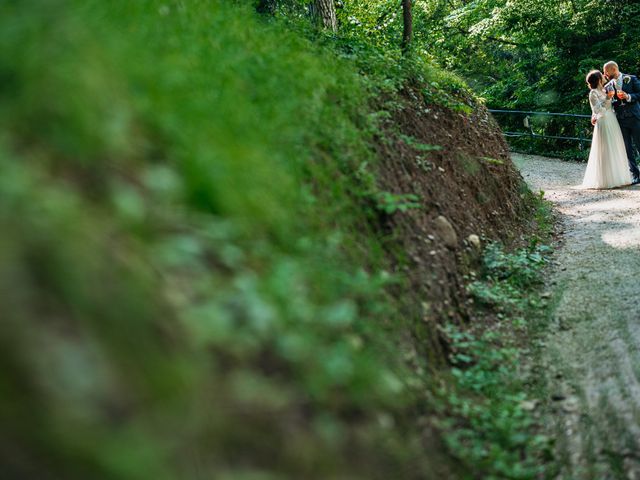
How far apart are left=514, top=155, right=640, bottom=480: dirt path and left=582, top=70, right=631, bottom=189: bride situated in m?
3.01

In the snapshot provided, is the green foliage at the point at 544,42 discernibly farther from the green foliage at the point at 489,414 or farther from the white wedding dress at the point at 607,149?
the green foliage at the point at 489,414

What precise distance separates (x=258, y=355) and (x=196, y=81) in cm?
204

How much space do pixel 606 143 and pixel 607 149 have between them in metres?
0.15

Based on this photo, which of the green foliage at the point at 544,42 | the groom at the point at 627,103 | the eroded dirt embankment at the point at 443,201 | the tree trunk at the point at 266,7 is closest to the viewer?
the eroded dirt embankment at the point at 443,201

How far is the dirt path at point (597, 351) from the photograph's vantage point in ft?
12.4

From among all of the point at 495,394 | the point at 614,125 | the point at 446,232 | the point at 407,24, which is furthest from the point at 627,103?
the point at 495,394

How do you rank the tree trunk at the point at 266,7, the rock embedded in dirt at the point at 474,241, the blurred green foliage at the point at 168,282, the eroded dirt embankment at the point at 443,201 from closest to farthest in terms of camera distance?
the blurred green foliage at the point at 168,282, the eroded dirt embankment at the point at 443,201, the rock embedded in dirt at the point at 474,241, the tree trunk at the point at 266,7

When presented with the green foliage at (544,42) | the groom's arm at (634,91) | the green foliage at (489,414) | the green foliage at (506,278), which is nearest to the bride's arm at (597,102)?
the groom's arm at (634,91)

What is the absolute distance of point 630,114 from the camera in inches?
475

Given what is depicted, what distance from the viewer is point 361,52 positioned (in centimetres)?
826

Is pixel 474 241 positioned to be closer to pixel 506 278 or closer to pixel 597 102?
pixel 506 278

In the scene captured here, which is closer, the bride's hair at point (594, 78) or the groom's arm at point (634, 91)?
the groom's arm at point (634, 91)

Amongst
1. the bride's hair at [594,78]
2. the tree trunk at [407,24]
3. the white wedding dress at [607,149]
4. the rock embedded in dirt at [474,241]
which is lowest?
the rock embedded in dirt at [474,241]

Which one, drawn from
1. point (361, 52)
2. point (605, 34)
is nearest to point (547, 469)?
point (361, 52)
